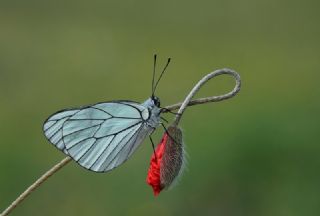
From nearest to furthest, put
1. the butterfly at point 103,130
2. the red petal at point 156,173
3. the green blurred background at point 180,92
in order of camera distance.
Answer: the red petal at point 156,173 → the butterfly at point 103,130 → the green blurred background at point 180,92

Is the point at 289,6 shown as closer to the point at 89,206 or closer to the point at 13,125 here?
the point at 13,125

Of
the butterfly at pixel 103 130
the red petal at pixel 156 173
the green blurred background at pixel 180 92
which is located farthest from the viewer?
the green blurred background at pixel 180 92

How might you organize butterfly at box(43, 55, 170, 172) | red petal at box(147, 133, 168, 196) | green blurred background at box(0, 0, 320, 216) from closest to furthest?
red petal at box(147, 133, 168, 196), butterfly at box(43, 55, 170, 172), green blurred background at box(0, 0, 320, 216)

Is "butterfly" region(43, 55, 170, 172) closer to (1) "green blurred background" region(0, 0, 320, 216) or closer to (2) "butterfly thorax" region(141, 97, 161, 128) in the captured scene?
(2) "butterfly thorax" region(141, 97, 161, 128)

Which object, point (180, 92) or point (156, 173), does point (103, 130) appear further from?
point (180, 92)

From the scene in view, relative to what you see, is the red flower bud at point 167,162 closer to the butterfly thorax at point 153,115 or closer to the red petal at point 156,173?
the red petal at point 156,173

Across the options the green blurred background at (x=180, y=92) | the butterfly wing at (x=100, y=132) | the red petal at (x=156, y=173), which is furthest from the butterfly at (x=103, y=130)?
the green blurred background at (x=180, y=92)

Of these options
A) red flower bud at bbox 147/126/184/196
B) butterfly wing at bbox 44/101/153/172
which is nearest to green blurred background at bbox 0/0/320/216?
butterfly wing at bbox 44/101/153/172

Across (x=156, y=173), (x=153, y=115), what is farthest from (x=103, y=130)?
(x=156, y=173)
